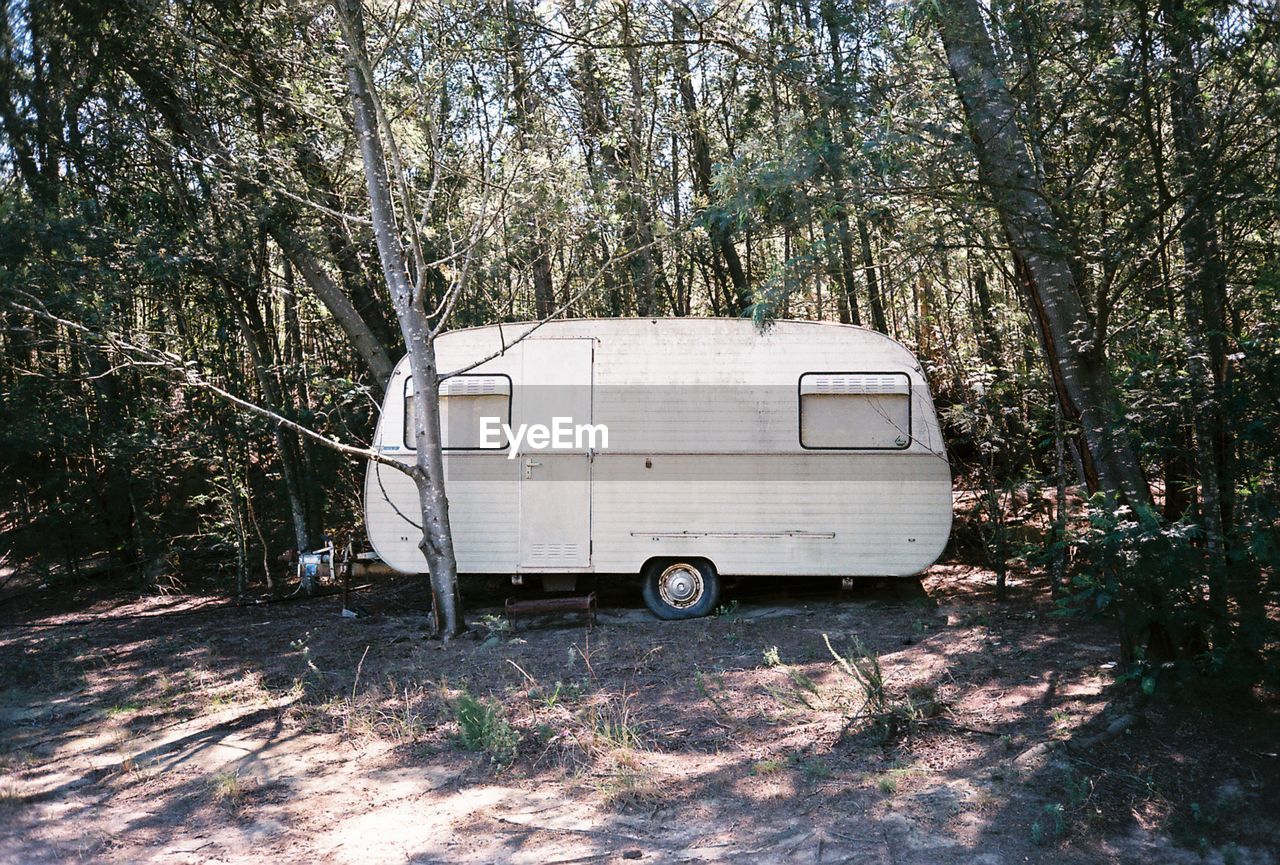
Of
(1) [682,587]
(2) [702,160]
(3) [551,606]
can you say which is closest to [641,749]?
(3) [551,606]

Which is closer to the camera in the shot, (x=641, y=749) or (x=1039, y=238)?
(x=641, y=749)

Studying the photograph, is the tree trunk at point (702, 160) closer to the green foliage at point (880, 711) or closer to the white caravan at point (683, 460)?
the white caravan at point (683, 460)

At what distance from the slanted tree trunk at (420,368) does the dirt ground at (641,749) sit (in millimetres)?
494

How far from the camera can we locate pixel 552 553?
862 cm

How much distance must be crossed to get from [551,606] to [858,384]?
3.28 meters

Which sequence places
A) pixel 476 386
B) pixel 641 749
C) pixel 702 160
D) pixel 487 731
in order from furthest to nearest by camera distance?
pixel 702 160
pixel 476 386
pixel 487 731
pixel 641 749

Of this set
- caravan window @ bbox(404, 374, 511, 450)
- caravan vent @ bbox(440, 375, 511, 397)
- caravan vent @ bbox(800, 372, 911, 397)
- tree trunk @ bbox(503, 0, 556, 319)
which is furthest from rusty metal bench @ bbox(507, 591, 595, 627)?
tree trunk @ bbox(503, 0, 556, 319)

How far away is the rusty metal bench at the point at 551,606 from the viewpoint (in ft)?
27.7

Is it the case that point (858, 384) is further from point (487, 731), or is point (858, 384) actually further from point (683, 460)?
point (487, 731)

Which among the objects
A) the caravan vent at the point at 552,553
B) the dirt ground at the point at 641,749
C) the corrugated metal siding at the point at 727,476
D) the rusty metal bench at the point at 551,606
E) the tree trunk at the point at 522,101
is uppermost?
the tree trunk at the point at 522,101

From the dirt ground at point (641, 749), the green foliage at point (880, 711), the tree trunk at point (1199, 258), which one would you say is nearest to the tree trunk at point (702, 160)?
the dirt ground at point (641, 749)

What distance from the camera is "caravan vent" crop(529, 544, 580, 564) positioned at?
8.61m

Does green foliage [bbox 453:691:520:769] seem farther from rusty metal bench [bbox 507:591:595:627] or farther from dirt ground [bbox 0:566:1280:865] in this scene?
rusty metal bench [bbox 507:591:595:627]

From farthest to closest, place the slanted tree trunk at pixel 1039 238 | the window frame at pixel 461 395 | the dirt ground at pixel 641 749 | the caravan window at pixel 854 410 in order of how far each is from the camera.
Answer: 1. the window frame at pixel 461 395
2. the caravan window at pixel 854 410
3. the slanted tree trunk at pixel 1039 238
4. the dirt ground at pixel 641 749
